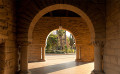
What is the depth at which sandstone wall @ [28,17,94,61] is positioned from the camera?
31.1 ft

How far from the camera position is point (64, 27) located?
31.7 ft

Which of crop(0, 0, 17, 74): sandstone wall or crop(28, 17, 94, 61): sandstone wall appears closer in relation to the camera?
crop(0, 0, 17, 74): sandstone wall

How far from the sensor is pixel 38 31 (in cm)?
953

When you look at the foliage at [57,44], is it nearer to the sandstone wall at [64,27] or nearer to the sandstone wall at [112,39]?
the sandstone wall at [64,27]

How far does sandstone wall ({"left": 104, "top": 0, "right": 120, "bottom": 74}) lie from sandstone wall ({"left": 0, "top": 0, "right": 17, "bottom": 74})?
3.60 m

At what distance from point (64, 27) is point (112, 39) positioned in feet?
19.9

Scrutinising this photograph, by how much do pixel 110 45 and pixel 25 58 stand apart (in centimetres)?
333

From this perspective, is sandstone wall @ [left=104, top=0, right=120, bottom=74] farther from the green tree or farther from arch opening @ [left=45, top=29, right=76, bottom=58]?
the green tree

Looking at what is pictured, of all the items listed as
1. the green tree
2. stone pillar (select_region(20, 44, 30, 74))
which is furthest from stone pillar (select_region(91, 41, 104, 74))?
the green tree

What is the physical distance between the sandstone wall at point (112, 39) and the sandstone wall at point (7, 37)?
3.60m

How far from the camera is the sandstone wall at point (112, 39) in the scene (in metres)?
3.56

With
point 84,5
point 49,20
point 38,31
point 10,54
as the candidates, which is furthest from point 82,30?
point 10,54

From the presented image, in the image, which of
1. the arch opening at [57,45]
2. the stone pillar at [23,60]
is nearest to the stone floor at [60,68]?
the stone pillar at [23,60]

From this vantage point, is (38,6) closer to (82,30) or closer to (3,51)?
(3,51)
